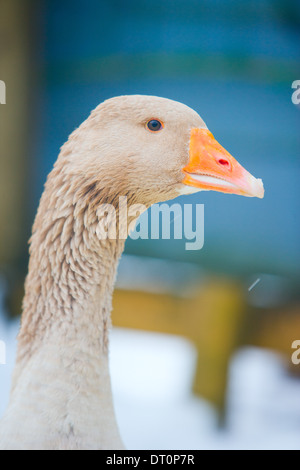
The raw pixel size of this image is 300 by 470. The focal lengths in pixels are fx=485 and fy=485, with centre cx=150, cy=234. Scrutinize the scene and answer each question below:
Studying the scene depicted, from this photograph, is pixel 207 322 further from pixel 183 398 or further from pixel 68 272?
pixel 68 272

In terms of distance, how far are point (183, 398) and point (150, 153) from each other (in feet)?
3.14

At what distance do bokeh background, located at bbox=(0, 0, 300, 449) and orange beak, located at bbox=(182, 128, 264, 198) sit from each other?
0.49ft

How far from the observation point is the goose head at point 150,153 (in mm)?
628

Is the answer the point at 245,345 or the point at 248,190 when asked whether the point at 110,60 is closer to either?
the point at 248,190

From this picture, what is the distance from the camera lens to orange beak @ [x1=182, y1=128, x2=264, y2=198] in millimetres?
638

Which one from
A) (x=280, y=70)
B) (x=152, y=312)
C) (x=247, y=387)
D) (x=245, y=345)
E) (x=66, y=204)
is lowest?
(x=247, y=387)

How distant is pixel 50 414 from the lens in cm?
64

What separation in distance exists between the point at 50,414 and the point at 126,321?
71 centimetres

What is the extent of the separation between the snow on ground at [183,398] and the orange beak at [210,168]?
41 centimetres

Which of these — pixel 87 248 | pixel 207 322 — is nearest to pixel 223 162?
pixel 87 248

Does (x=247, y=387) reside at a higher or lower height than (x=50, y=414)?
lower

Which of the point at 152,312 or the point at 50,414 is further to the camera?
the point at 152,312
